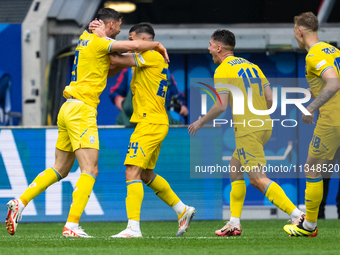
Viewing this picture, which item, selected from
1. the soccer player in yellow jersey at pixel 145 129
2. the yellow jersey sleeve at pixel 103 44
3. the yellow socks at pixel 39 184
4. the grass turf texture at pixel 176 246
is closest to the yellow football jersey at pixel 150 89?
the soccer player in yellow jersey at pixel 145 129

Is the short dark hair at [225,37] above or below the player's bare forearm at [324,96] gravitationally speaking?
above

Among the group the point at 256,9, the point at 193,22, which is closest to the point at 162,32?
the point at 193,22

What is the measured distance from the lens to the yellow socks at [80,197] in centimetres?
508

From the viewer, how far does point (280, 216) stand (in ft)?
30.3

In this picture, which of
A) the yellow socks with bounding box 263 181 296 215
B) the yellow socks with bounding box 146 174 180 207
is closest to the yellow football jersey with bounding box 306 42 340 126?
the yellow socks with bounding box 263 181 296 215

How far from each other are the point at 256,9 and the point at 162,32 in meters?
1.67

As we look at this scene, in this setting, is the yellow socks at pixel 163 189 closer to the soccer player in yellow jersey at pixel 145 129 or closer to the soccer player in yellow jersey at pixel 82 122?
the soccer player in yellow jersey at pixel 145 129

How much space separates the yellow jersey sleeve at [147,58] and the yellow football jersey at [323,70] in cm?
136

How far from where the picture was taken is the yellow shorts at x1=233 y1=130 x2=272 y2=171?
5.45m

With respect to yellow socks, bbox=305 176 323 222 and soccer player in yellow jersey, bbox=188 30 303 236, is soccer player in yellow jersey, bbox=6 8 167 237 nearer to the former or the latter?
soccer player in yellow jersey, bbox=188 30 303 236

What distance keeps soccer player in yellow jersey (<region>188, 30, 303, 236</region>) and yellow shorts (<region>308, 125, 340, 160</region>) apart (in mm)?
507

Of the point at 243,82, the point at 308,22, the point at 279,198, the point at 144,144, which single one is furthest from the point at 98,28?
the point at 279,198

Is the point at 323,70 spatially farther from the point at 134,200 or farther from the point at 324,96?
the point at 134,200

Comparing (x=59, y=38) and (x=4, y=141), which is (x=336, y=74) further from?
(x=59, y=38)
